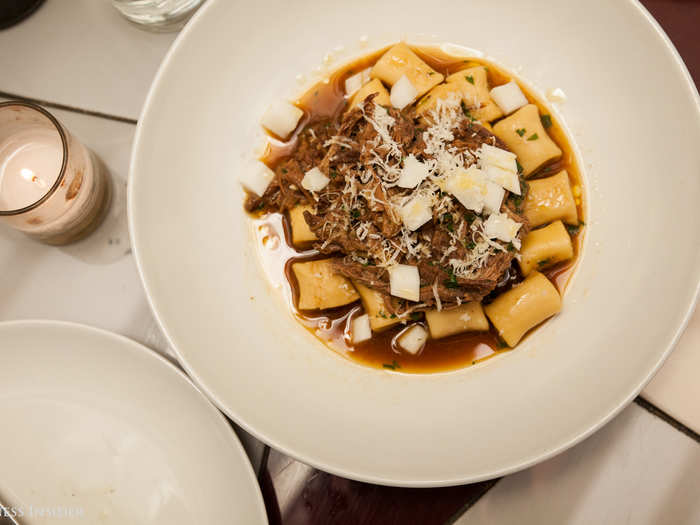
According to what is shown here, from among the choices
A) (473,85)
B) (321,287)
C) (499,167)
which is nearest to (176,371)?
(321,287)

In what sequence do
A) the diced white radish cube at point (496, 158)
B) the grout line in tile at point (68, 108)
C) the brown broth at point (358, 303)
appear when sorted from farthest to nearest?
the grout line in tile at point (68, 108)
the brown broth at point (358, 303)
the diced white radish cube at point (496, 158)

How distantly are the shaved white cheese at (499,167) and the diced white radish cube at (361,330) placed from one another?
0.69m

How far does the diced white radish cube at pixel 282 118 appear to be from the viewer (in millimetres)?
2020

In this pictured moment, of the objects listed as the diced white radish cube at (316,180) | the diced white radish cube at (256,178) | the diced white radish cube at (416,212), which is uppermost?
the diced white radish cube at (416,212)

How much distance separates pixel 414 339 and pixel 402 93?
94 centimetres

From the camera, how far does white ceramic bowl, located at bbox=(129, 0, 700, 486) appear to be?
5.23 ft

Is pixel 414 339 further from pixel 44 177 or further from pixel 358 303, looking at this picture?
pixel 44 177

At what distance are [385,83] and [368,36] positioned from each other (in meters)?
0.20

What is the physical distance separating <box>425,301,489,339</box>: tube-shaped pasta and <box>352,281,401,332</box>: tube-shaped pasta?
0.13 m

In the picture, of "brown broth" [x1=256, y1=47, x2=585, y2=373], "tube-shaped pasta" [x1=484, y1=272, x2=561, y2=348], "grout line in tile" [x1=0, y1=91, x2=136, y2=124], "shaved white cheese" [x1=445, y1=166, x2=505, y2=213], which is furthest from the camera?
"grout line in tile" [x1=0, y1=91, x2=136, y2=124]

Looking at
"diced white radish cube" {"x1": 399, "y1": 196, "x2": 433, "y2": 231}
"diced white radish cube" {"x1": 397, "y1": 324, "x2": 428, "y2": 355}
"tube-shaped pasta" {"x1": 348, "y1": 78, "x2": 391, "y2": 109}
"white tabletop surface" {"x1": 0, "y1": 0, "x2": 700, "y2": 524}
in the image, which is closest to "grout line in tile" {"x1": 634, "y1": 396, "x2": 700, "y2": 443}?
"white tabletop surface" {"x1": 0, "y1": 0, "x2": 700, "y2": 524}

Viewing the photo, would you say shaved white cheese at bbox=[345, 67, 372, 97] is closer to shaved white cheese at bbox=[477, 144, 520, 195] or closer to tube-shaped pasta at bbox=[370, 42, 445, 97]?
tube-shaped pasta at bbox=[370, 42, 445, 97]

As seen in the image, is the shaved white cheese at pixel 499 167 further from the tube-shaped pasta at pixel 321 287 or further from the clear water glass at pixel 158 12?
the clear water glass at pixel 158 12

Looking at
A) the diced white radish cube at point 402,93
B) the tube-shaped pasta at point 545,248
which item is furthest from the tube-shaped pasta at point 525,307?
the diced white radish cube at point 402,93
